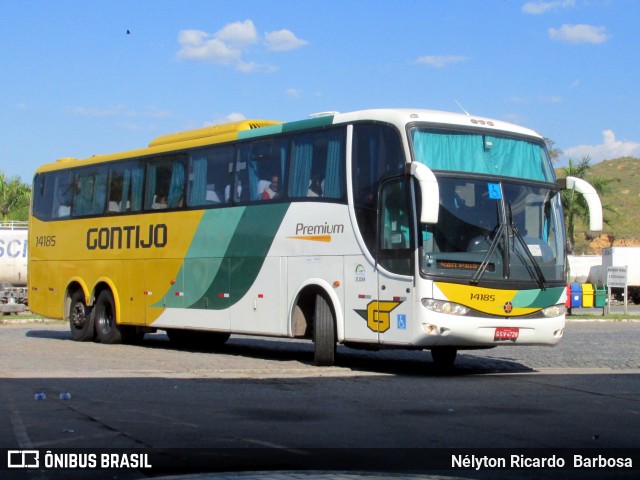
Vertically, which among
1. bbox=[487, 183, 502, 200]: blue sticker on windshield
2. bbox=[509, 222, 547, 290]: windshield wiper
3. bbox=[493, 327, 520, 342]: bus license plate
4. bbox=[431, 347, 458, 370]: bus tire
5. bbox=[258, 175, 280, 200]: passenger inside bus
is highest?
bbox=[258, 175, 280, 200]: passenger inside bus

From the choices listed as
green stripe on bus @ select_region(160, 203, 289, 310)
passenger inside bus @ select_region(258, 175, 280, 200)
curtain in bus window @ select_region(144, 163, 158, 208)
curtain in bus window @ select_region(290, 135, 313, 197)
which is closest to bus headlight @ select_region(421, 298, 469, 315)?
curtain in bus window @ select_region(290, 135, 313, 197)

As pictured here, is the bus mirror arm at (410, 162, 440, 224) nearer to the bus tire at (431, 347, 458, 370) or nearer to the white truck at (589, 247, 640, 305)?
the bus tire at (431, 347, 458, 370)

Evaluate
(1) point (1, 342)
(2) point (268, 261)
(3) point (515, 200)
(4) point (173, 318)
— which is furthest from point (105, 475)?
(1) point (1, 342)

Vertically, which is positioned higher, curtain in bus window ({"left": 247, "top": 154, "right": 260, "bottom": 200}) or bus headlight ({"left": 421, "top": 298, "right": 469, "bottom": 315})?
curtain in bus window ({"left": 247, "top": 154, "right": 260, "bottom": 200})

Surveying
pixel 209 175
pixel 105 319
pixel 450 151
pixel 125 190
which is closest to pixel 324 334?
pixel 450 151

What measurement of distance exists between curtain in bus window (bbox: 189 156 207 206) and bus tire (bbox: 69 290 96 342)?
499 cm

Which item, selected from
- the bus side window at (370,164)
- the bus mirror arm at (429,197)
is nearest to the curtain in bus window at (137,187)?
the bus side window at (370,164)

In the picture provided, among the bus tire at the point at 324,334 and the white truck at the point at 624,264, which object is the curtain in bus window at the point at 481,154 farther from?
the white truck at the point at 624,264

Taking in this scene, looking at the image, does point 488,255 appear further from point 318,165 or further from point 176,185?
point 176,185

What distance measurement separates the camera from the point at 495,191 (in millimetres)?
15406

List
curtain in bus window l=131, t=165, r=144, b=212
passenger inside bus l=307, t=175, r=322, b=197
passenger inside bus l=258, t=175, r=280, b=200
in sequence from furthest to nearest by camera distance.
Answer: curtain in bus window l=131, t=165, r=144, b=212 < passenger inside bus l=258, t=175, r=280, b=200 < passenger inside bus l=307, t=175, r=322, b=197

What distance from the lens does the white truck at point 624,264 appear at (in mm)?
57281

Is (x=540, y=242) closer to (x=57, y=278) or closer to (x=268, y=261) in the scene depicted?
(x=268, y=261)

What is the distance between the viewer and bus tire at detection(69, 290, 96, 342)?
76.6ft
